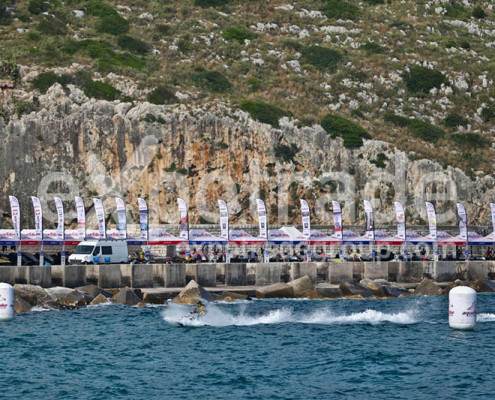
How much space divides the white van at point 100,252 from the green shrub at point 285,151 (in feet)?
87.4

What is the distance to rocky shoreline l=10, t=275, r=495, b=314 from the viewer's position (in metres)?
63.8

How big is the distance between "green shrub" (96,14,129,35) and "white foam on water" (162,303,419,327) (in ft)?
234

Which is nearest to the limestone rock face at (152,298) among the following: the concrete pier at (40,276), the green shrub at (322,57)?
the concrete pier at (40,276)

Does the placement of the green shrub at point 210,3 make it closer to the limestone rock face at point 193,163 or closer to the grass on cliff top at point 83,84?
the grass on cliff top at point 83,84

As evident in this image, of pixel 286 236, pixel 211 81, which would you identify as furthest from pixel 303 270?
pixel 211 81

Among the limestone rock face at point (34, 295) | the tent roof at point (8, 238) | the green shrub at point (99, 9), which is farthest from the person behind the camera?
the green shrub at point (99, 9)

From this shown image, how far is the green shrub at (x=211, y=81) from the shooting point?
116250mm

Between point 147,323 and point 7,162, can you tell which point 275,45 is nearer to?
point 7,162

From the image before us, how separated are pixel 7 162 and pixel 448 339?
49947 millimetres

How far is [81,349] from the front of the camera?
51.5 metres

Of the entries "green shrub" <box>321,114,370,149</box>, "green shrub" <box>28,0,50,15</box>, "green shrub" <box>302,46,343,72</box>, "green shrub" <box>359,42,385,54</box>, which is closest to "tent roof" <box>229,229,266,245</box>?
"green shrub" <box>321,114,370,149</box>

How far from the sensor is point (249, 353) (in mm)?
50375

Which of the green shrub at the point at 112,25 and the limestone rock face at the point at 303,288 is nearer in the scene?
the limestone rock face at the point at 303,288

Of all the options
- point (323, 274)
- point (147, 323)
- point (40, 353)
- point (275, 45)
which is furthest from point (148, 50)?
point (40, 353)
